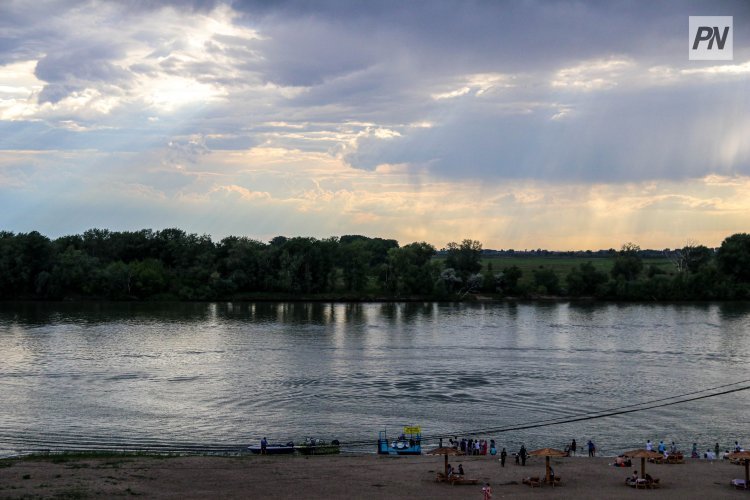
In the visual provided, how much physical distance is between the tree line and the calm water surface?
2516 centimetres

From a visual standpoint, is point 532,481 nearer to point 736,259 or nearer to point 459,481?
point 459,481

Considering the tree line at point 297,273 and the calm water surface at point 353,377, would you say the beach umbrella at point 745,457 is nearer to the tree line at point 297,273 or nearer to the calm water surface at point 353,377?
the calm water surface at point 353,377

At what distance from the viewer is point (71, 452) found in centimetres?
3978

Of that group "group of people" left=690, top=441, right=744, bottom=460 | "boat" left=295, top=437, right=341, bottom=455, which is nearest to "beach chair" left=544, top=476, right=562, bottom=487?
"group of people" left=690, top=441, right=744, bottom=460

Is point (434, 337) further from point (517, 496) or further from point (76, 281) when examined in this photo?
point (76, 281)

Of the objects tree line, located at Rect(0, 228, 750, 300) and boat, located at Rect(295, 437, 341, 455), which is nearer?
boat, located at Rect(295, 437, 341, 455)

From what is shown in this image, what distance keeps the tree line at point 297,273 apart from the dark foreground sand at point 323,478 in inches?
3958

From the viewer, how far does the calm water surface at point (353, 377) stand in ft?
151

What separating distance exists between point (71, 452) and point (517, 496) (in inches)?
934

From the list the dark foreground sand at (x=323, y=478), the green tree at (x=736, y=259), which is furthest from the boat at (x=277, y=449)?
the green tree at (x=736, y=259)

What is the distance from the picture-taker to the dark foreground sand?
32.1 metres

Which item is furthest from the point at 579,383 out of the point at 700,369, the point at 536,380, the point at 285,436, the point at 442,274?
the point at 442,274

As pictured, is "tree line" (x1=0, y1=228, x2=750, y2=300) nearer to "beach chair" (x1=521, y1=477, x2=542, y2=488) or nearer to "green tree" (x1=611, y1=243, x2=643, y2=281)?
"green tree" (x1=611, y1=243, x2=643, y2=281)

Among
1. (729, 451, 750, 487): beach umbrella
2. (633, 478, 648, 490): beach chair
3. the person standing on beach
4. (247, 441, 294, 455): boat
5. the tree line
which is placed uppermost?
the tree line
